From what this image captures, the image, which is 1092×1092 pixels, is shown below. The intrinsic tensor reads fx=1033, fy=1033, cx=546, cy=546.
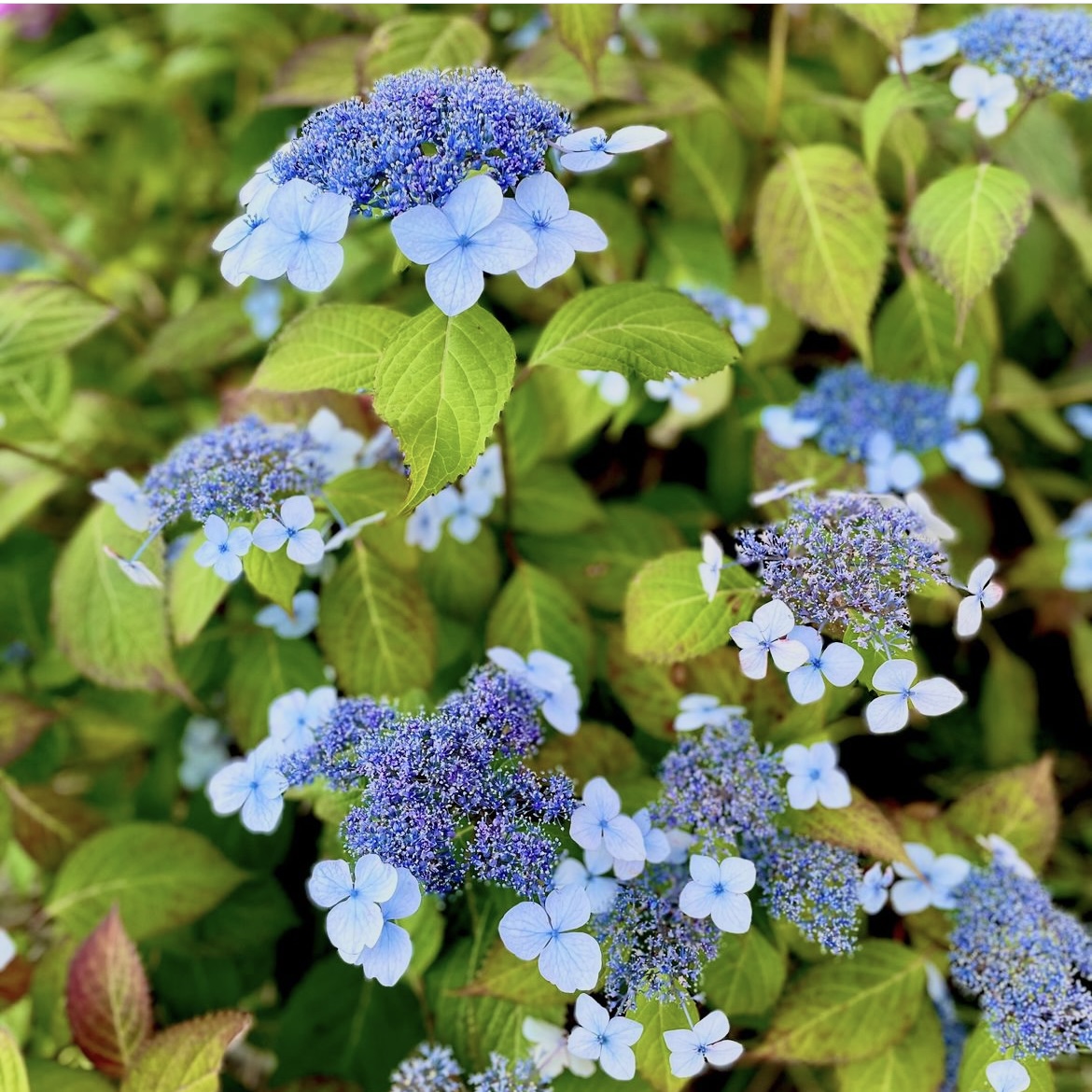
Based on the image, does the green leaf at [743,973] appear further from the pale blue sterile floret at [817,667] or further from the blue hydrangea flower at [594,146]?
the blue hydrangea flower at [594,146]

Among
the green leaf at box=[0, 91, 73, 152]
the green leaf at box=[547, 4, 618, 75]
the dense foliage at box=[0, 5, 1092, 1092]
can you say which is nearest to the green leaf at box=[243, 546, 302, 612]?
the dense foliage at box=[0, 5, 1092, 1092]

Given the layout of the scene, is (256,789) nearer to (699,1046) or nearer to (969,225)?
(699,1046)

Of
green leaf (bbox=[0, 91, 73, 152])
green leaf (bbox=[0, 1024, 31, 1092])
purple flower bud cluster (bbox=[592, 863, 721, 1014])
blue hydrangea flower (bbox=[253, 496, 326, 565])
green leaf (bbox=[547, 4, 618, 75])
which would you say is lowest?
green leaf (bbox=[0, 1024, 31, 1092])

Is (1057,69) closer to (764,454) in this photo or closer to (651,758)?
(764,454)

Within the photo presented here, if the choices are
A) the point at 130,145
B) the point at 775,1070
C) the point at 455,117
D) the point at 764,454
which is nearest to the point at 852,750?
the point at 775,1070

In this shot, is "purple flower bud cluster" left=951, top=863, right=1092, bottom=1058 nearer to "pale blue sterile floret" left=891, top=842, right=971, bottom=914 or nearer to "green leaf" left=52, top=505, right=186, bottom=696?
"pale blue sterile floret" left=891, top=842, right=971, bottom=914

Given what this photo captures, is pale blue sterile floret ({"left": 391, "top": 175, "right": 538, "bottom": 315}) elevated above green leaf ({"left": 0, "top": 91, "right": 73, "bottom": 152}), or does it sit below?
above

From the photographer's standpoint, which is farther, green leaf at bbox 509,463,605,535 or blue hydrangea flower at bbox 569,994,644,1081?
green leaf at bbox 509,463,605,535

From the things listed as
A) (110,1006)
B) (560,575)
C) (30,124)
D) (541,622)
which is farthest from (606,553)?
(30,124)
